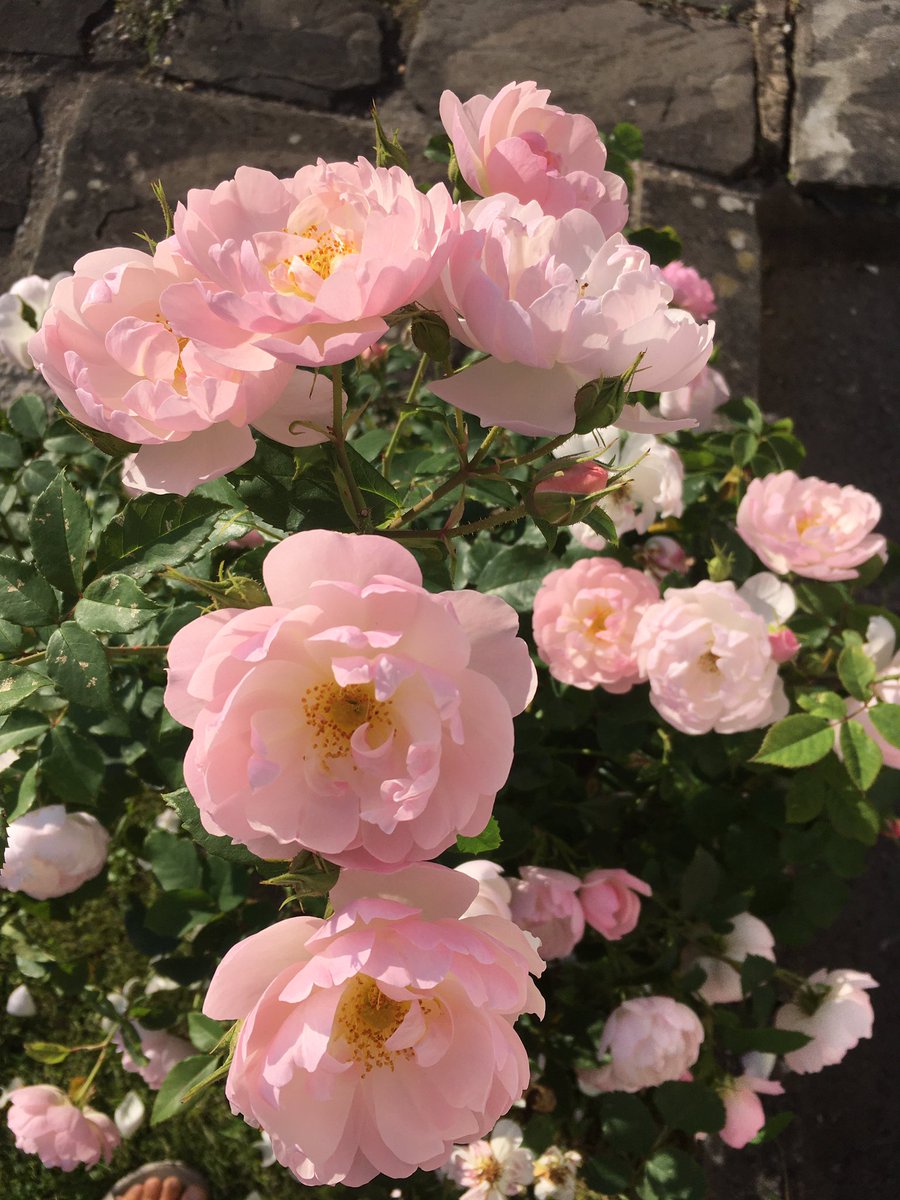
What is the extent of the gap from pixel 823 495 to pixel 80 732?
0.84 meters

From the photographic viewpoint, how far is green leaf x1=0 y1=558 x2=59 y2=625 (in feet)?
2.34

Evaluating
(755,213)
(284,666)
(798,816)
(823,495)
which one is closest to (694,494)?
(823,495)

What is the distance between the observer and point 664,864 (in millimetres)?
1264

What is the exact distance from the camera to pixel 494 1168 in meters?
1.15

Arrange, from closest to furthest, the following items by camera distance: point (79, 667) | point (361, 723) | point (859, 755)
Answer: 1. point (361, 723)
2. point (79, 667)
3. point (859, 755)

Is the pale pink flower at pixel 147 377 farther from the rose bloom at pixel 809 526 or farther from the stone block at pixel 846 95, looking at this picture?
the stone block at pixel 846 95

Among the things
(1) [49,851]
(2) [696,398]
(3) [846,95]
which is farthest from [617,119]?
(1) [49,851]

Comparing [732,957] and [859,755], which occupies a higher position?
[859,755]

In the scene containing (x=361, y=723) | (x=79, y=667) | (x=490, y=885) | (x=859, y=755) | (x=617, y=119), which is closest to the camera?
(x=361, y=723)

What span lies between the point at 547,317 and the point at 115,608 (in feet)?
1.22

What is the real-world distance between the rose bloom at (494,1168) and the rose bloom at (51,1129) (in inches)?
17.5

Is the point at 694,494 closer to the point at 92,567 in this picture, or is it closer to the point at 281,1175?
the point at 92,567

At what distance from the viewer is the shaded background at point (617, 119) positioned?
6.61 ft

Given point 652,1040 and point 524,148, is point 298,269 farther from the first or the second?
point 652,1040
